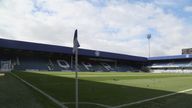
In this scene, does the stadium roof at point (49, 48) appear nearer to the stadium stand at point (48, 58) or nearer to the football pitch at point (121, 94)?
the stadium stand at point (48, 58)

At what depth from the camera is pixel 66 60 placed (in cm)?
7369

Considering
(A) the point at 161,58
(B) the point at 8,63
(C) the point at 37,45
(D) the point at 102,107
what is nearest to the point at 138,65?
(A) the point at 161,58

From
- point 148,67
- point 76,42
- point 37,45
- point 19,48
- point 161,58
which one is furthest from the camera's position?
point 148,67

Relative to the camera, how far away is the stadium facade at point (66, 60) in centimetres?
5728

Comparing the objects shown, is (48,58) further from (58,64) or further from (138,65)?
(138,65)

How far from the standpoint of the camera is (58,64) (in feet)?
225

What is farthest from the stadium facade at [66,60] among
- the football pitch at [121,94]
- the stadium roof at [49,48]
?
the football pitch at [121,94]

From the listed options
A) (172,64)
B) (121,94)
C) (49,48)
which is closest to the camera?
(121,94)

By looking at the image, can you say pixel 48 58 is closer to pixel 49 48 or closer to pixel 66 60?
pixel 66 60

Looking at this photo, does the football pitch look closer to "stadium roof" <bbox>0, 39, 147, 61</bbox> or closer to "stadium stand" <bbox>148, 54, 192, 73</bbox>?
"stadium roof" <bbox>0, 39, 147, 61</bbox>

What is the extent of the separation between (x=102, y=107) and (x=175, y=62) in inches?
3727

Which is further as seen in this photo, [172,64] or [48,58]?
[172,64]

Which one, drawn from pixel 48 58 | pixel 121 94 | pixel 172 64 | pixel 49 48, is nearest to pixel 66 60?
pixel 48 58

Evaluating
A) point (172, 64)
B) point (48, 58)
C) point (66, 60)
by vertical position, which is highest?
point (48, 58)
